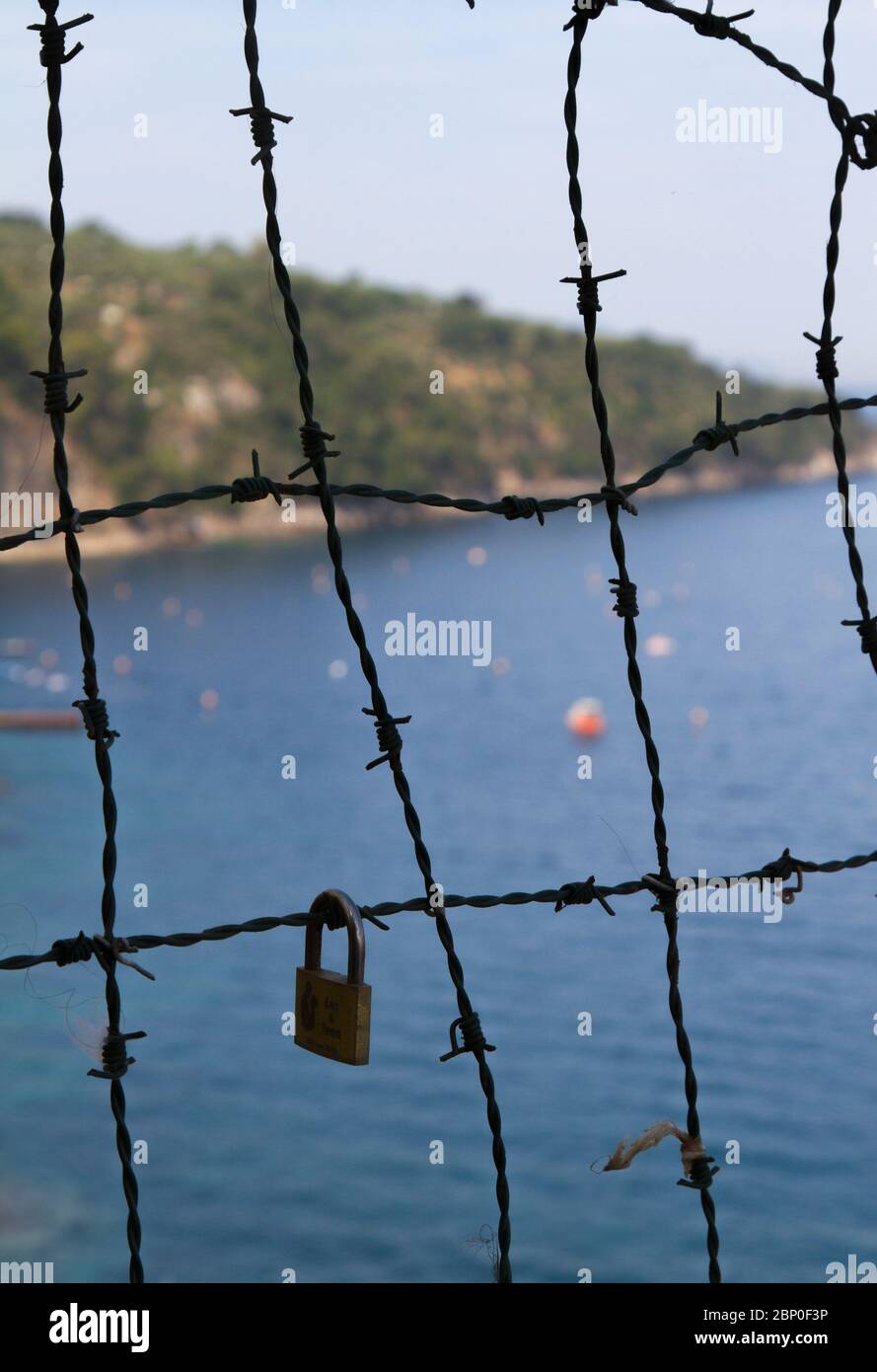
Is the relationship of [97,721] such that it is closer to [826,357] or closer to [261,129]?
[261,129]

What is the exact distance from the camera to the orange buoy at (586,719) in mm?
47875

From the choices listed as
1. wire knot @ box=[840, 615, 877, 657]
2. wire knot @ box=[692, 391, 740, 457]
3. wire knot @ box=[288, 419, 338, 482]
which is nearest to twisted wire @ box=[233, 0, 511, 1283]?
wire knot @ box=[288, 419, 338, 482]

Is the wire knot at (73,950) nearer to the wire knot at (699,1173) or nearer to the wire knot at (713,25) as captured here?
the wire knot at (699,1173)

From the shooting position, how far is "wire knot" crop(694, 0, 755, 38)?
1.59 meters

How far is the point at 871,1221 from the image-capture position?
22.5 meters

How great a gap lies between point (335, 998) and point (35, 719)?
49.4 m

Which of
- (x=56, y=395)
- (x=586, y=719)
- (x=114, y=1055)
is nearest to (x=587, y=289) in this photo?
(x=56, y=395)

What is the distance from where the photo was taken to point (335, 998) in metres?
1.43

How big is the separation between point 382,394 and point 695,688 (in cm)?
2017

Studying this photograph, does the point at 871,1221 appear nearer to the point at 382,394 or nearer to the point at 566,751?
the point at 566,751

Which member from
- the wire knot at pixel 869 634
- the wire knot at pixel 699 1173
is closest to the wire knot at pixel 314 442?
the wire knot at pixel 869 634

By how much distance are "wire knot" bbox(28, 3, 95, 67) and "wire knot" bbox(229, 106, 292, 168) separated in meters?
0.14

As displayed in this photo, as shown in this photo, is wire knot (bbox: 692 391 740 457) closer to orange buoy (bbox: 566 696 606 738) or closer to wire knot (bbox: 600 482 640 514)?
wire knot (bbox: 600 482 640 514)
